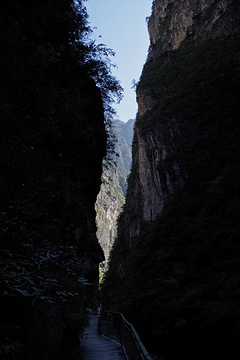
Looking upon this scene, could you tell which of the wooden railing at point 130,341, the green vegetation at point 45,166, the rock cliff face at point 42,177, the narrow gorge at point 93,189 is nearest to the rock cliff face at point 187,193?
the narrow gorge at point 93,189

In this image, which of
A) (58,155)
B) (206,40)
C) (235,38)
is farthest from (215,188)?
(206,40)

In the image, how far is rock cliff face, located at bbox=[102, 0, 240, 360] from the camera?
7012mm

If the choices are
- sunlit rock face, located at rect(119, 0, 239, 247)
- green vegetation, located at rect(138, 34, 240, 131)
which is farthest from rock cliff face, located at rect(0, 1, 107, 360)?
green vegetation, located at rect(138, 34, 240, 131)

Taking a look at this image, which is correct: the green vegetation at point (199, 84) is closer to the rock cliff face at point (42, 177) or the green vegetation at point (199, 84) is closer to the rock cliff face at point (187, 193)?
the rock cliff face at point (187, 193)

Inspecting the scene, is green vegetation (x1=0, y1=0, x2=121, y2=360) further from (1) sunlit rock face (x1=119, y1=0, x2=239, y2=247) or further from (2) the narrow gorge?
(1) sunlit rock face (x1=119, y1=0, x2=239, y2=247)

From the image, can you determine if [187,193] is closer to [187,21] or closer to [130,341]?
[130,341]

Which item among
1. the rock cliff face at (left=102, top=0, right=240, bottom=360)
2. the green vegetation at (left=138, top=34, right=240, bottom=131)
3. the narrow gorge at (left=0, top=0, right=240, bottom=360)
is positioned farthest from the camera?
the green vegetation at (left=138, top=34, right=240, bottom=131)

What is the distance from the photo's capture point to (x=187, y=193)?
15977mm

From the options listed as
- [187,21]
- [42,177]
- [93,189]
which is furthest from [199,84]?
[42,177]

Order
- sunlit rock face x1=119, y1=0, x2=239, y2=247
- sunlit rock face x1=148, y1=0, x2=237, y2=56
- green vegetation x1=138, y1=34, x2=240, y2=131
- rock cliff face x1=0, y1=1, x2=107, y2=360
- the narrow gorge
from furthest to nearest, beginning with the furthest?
sunlit rock face x1=148, y1=0, x2=237, y2=56, sunlit rock face x1=119, y1=0, x2=239, y2=247, green vegetation x1=138, y1=34, x2=240, y2=131, the narrow gorge, rock cliff face x1=0, y1=1, x2=107, y2=360

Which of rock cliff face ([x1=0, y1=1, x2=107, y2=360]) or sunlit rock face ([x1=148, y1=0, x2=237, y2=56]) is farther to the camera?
sunlit rock face ([x1=148, y1=0, x2=237, y2=56])

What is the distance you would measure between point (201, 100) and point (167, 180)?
752 centimetres

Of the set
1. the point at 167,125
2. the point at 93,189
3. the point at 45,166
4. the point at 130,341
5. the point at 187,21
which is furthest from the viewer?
the point at 187,21

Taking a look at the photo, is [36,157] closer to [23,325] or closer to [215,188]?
[23,325]
